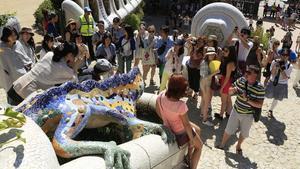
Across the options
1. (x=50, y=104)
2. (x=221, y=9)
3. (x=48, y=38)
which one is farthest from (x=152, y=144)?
(x=221, y=9)

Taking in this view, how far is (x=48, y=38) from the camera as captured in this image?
321 inches

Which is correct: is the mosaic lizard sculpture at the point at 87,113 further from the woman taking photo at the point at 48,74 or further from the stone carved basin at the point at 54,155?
the woman taking photo at the point at 48,74

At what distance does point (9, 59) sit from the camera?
656cm

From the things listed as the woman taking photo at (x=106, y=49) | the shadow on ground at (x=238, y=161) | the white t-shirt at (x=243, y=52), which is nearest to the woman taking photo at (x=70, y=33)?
the woman taking photo at (x=106, y=49)

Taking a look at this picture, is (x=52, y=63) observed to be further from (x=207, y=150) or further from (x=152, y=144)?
(x=207, y=150)

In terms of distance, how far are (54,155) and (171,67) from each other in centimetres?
530

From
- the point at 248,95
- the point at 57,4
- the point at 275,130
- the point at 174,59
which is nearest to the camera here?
the point at 248,95

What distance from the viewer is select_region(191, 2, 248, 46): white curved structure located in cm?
1095

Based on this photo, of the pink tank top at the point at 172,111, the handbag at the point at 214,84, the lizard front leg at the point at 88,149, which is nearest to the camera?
the lizard front leg at the point at 88,149

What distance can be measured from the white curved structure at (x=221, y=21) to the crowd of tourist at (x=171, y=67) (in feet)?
1.03

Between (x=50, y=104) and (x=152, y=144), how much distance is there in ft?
4.53

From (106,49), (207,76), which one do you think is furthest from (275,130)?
(106,49)

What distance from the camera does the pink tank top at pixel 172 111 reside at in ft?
16.7

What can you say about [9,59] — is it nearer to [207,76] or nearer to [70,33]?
[70,33]
